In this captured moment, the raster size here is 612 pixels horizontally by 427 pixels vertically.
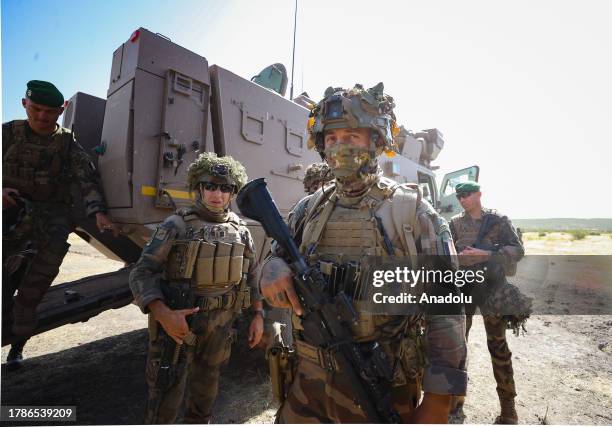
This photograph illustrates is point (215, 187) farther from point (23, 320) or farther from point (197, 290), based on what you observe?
point (23, 320)

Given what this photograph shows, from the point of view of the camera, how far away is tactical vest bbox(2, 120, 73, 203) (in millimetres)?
→ 2732

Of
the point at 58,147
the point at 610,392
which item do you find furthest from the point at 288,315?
the point at 610,392

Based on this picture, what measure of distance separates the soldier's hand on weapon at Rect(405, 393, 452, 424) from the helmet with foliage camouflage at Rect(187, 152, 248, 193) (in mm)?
1993

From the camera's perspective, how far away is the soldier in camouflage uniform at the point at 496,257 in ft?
9.33

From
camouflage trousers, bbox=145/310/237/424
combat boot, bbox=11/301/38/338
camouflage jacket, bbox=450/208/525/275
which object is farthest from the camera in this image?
camouflage jacket, bbox=450/208/525/275

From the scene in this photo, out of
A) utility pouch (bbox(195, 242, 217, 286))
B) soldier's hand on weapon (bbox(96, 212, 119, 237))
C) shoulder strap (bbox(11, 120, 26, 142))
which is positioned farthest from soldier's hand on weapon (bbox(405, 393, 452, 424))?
shoulder strap (bbox(11, 120, 26, 142))

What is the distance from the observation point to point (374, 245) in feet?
5.05

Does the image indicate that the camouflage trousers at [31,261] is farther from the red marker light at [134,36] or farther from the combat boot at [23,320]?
the red marker light at [134,36]

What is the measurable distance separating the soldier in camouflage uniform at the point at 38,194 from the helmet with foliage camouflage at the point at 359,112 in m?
2.28

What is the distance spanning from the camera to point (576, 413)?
9.49 ft

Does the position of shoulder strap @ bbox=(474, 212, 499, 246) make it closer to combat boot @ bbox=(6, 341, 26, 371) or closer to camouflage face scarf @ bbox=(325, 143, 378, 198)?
camouflage face scarf @ bbox=(325, 143, 378, 198)

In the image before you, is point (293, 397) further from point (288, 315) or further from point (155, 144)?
point (155, 144)

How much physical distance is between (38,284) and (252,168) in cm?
220

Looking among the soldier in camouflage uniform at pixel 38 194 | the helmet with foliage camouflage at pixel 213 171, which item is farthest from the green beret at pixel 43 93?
the helmet with foliage camouflage at pixel 213 171
